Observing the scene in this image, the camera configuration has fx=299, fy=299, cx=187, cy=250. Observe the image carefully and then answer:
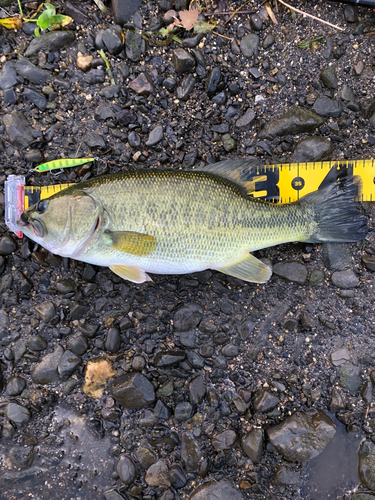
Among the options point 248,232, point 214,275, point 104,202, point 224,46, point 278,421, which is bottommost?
point 278,421

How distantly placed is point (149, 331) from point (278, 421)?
1.46m

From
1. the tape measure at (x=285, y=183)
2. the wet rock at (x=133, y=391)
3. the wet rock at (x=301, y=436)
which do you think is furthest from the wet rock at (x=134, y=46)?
the wet rock at (x=301, y=436)

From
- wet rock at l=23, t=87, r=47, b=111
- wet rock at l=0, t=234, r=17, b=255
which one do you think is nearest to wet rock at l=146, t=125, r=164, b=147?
wet rock at l=23, t=87, r=47, b=111

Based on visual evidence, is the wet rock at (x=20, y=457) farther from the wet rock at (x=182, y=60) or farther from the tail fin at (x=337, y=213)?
the wet rock at (x=182, y=60)

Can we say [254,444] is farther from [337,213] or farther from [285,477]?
[337,213]

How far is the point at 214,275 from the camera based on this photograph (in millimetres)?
2961

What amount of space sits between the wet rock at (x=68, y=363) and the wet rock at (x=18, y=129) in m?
2.07

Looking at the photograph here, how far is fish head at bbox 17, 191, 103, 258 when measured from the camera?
250 cm

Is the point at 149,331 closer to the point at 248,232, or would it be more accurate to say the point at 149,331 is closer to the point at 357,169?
the point at 248,232

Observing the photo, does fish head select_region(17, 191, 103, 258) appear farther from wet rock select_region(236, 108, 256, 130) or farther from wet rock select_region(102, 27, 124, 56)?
wet rock select_region(236, 108, 256, 130)

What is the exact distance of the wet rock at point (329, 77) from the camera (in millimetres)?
2953

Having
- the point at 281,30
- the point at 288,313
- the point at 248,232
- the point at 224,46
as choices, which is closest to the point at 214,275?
the point at 248,232

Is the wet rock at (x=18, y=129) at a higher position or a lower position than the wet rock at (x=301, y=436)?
higher

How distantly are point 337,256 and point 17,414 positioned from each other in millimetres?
3381
